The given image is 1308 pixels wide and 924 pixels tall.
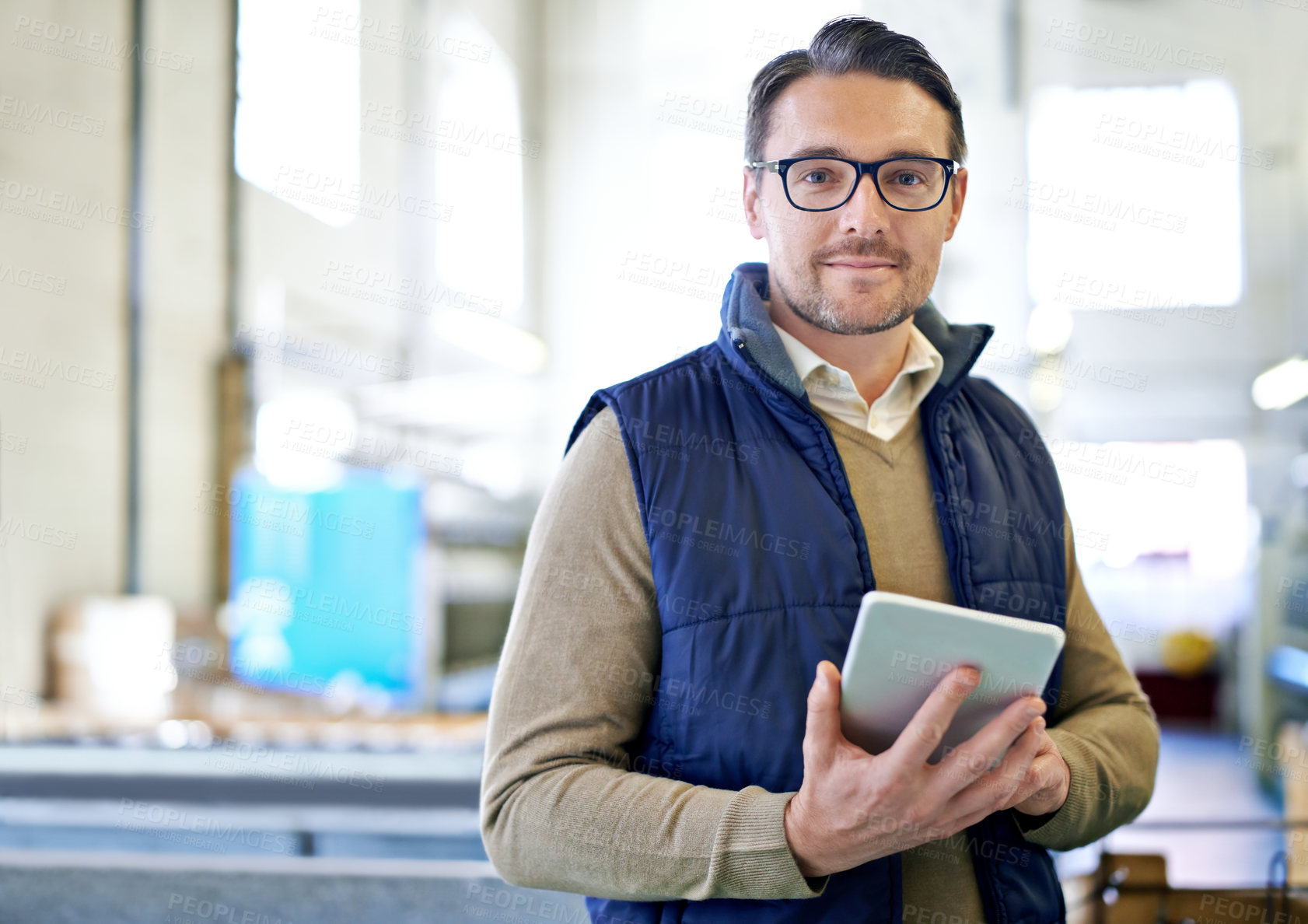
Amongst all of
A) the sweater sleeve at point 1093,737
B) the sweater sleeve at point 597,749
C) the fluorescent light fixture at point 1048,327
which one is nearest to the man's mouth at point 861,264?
the sweater sleeve at point 597,749

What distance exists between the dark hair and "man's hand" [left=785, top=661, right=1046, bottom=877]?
29.1 inches

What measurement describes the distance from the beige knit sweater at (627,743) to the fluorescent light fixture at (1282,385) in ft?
9.00

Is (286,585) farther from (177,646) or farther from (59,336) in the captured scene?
(59,336)

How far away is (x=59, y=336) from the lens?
4.64 m

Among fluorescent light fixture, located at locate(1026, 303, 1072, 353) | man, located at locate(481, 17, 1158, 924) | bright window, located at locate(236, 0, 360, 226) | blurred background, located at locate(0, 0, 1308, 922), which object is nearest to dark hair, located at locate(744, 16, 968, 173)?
man, located at locate(481, 17, 1158, 924)

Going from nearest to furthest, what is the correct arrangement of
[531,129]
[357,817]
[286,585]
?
[357,817], [286,585], [531,129]

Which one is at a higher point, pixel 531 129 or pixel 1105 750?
pixel 531 129

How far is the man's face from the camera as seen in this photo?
1190 millimetres

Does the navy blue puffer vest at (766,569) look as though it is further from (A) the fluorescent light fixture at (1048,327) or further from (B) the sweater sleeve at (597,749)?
Answer: (A) the fluorescent light fixture at (1048,327)

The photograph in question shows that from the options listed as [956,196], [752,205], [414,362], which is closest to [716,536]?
[752,205]

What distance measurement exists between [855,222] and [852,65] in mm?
210

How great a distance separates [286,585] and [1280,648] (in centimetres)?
406

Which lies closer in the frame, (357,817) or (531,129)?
(357,817)

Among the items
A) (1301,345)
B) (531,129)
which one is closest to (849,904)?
(1301,345)
